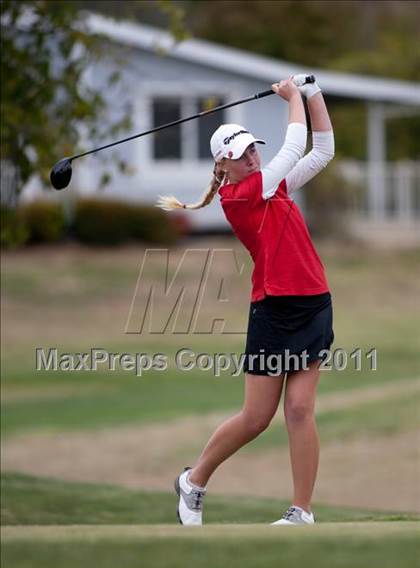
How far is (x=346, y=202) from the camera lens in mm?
32344

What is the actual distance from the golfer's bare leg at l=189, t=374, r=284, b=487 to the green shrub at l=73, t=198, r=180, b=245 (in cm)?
2229

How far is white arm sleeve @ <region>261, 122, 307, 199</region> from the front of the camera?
6.39 meters

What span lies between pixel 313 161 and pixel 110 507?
338 centimetres

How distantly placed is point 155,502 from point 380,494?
330 cm

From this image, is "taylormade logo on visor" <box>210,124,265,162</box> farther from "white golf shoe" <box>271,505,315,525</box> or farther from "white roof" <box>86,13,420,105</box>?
"white roof" <box>86,13,420,105</box>

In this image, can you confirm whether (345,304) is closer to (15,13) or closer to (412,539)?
(15,13)

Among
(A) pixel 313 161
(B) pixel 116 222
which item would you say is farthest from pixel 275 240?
(B) pixel 116 222

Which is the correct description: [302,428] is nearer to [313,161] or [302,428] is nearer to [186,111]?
[313,161]

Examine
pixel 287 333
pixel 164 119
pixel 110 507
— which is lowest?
pixel 110 507

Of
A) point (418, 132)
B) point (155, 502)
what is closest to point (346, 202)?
point (418, 132)

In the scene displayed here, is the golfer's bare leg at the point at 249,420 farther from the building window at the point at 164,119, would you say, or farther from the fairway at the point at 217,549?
the building window at the point at 164,119

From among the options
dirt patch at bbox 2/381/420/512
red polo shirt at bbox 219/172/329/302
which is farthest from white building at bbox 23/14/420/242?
red polo shirt at bbox 219/172/329/302

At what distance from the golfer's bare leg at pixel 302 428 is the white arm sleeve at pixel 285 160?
89 cm

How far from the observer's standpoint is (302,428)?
6496mm
